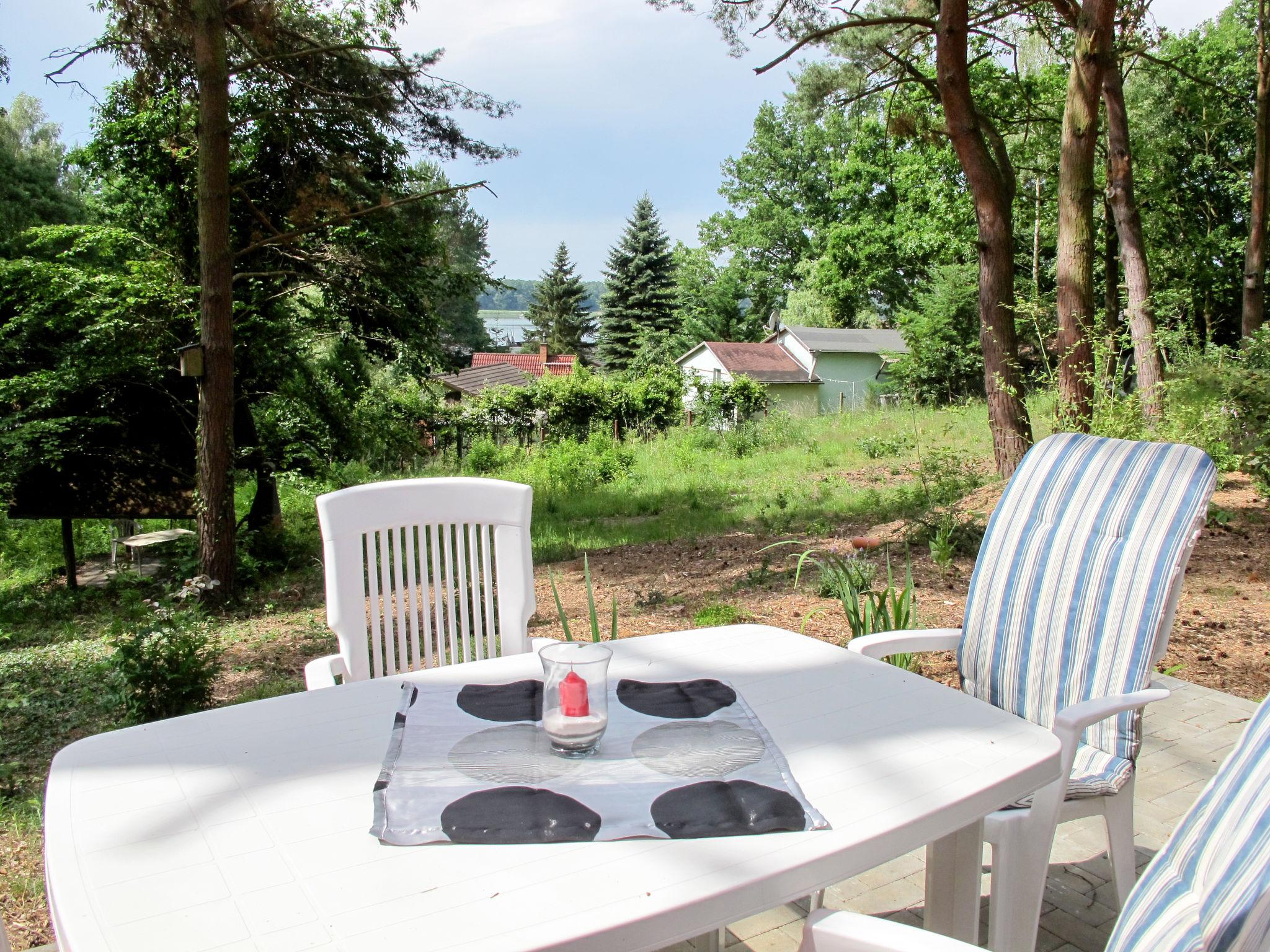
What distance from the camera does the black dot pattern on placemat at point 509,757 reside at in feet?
3.81

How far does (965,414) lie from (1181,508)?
41.9 feet

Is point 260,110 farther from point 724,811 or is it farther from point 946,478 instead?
point 724,811

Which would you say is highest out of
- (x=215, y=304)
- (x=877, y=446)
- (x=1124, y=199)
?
(x=1124, y=199)

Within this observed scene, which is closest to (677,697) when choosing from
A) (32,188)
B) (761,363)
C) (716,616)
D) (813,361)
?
(716,616)

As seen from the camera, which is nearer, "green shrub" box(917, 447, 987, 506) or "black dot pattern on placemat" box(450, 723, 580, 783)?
"black dot pattern on placemat" box(450, 723, 580, 783)

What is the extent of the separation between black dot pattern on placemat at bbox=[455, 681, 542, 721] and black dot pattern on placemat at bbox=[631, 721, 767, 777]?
210 mm

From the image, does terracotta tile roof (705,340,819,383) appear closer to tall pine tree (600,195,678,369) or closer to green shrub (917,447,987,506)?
tall pine tree (600,195,678,369)

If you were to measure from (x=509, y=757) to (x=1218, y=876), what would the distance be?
85 centimetres

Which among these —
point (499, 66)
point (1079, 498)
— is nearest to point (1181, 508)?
point (1079, 498)

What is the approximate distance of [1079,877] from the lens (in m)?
1.97

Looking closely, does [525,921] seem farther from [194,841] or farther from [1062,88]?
[1062,88]

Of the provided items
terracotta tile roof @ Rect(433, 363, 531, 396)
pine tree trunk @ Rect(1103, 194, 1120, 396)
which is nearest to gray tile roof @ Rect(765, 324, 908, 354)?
terracotta tile roof @ Rect(433, 363, 531, 396)

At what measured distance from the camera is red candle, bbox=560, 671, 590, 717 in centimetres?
121

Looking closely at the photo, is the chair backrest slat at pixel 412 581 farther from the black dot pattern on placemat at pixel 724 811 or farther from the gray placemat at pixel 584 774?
the black dot pattern on placemat at pixel 724 811
